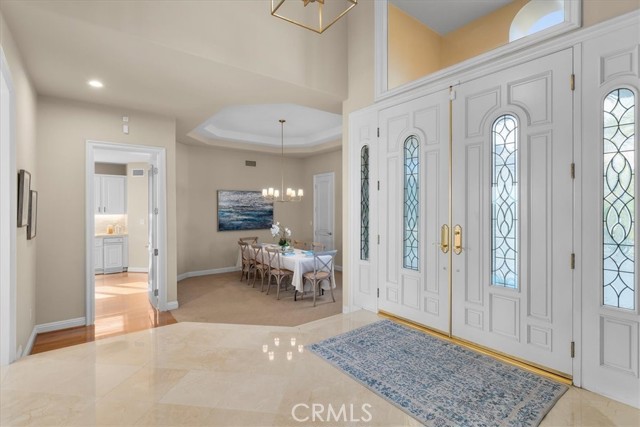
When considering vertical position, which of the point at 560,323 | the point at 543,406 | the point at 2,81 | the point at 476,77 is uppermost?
the point at 476,77

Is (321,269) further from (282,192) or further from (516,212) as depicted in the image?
(516,212)

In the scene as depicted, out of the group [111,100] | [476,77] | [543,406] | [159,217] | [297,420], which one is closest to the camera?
[297,420]

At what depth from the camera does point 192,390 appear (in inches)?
84.2

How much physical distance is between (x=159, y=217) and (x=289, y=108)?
9.58 feet

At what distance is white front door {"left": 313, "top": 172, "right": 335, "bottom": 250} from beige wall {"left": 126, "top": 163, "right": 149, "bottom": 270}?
170 inches

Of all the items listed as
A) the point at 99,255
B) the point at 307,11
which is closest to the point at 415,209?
the point at 307,11

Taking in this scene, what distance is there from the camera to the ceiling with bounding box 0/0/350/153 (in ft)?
8.44

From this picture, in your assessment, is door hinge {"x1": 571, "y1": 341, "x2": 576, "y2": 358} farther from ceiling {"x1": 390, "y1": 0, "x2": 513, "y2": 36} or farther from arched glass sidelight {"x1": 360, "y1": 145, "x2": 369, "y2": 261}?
ceiling {"x1": 390, "y1": 0, "x2": 513, "y2": 36}

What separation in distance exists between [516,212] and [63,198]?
5.17 metres

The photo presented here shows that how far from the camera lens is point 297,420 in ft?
6.07

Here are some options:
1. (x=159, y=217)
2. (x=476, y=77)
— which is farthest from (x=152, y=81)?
(x=476, y=77)

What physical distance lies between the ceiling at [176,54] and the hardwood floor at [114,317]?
2996mm

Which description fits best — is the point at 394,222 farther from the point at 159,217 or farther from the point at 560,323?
the point at 159,217

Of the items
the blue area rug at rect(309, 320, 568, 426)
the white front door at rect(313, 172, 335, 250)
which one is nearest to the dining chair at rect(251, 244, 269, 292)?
the white front door at rect(313, 172, 335, 250)
